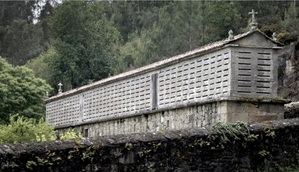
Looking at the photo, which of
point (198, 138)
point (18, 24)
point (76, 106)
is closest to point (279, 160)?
point (198, 138)

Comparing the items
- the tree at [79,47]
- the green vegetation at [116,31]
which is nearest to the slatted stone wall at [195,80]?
the green vegetation at [116,31]

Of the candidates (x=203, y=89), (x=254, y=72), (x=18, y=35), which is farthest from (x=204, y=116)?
(x=18, y=35)

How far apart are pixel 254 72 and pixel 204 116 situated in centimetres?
174

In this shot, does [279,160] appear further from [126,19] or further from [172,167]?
[126,19]

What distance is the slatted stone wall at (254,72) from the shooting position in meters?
14.4

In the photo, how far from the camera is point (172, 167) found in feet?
26.5

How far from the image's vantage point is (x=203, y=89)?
15406 millimetres

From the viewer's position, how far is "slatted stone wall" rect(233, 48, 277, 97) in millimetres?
14367

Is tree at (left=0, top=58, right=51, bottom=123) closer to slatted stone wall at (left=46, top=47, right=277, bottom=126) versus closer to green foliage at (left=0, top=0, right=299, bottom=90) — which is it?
slatted stone wall at (left=46, top=47, right=277, bottom=126)

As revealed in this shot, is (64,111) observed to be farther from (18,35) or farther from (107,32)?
(18,35)

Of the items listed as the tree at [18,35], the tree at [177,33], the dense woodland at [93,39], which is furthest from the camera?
the tree at [18,35]

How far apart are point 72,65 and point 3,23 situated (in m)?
23.1

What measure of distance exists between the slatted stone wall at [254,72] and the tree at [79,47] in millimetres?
24992

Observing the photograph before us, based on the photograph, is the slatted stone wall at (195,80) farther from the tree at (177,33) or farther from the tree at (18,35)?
the tree at (18,35)
